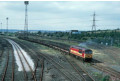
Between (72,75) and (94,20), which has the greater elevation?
(94,20)

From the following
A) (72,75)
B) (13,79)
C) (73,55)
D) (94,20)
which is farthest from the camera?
(94,20)

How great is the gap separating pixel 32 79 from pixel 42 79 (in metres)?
1.21

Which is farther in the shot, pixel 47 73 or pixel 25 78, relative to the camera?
pixel 47 73

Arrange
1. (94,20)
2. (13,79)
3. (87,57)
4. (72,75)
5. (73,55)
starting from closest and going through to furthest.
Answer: (13,79), (72,75), (87,57), (73,55), (94,20)

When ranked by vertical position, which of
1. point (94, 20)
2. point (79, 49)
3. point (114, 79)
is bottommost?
point (114, 79)

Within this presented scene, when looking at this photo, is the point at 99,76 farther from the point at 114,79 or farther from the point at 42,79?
the point at 42,79

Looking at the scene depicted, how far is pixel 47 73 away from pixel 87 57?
10.6m

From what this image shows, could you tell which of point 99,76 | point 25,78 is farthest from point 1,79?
point 99,76

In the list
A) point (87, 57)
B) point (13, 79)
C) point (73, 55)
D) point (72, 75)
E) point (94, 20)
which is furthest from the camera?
point (94, 20)

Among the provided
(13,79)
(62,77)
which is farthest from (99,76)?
(13,79)

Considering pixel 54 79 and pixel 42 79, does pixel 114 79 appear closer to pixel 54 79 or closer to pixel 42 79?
pixel 54 79

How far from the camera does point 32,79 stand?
21.1 m

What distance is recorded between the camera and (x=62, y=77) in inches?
879

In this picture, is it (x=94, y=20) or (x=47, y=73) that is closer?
(x=47, y=73)
